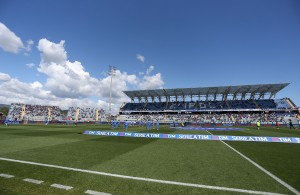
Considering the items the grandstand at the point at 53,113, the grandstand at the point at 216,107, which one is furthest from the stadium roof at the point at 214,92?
the grandstand at the point at 53,113

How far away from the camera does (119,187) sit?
4953 millimetres

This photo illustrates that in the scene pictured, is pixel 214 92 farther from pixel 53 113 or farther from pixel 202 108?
pixel 53 113

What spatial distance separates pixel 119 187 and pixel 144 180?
0.87m

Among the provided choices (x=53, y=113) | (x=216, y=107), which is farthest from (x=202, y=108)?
(x=53, y=113)

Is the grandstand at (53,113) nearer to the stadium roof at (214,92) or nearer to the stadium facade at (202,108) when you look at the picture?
the stadium facade at (202,108)

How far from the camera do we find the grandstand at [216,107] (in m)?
62.2

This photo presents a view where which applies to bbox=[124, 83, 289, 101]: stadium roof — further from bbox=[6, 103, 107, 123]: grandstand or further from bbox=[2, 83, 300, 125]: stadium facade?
bbox=[6, 103, 107, 123]: grandstand

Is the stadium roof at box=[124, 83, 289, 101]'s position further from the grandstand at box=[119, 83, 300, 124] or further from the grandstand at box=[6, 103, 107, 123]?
the grandstand at box=[6, 103, 107, 123]

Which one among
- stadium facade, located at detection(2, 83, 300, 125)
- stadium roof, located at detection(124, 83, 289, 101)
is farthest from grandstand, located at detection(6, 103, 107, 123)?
stadium roof, located at detection(124, 83, 289, 101)

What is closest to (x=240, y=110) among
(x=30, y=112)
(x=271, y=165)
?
(x=271, y=165)

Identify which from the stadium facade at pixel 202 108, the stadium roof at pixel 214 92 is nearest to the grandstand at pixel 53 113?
the stadium facade at pixel 202 108

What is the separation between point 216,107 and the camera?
7044 centimetres

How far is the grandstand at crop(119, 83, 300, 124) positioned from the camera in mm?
62219

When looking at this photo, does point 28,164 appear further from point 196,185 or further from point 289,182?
point 289,182
